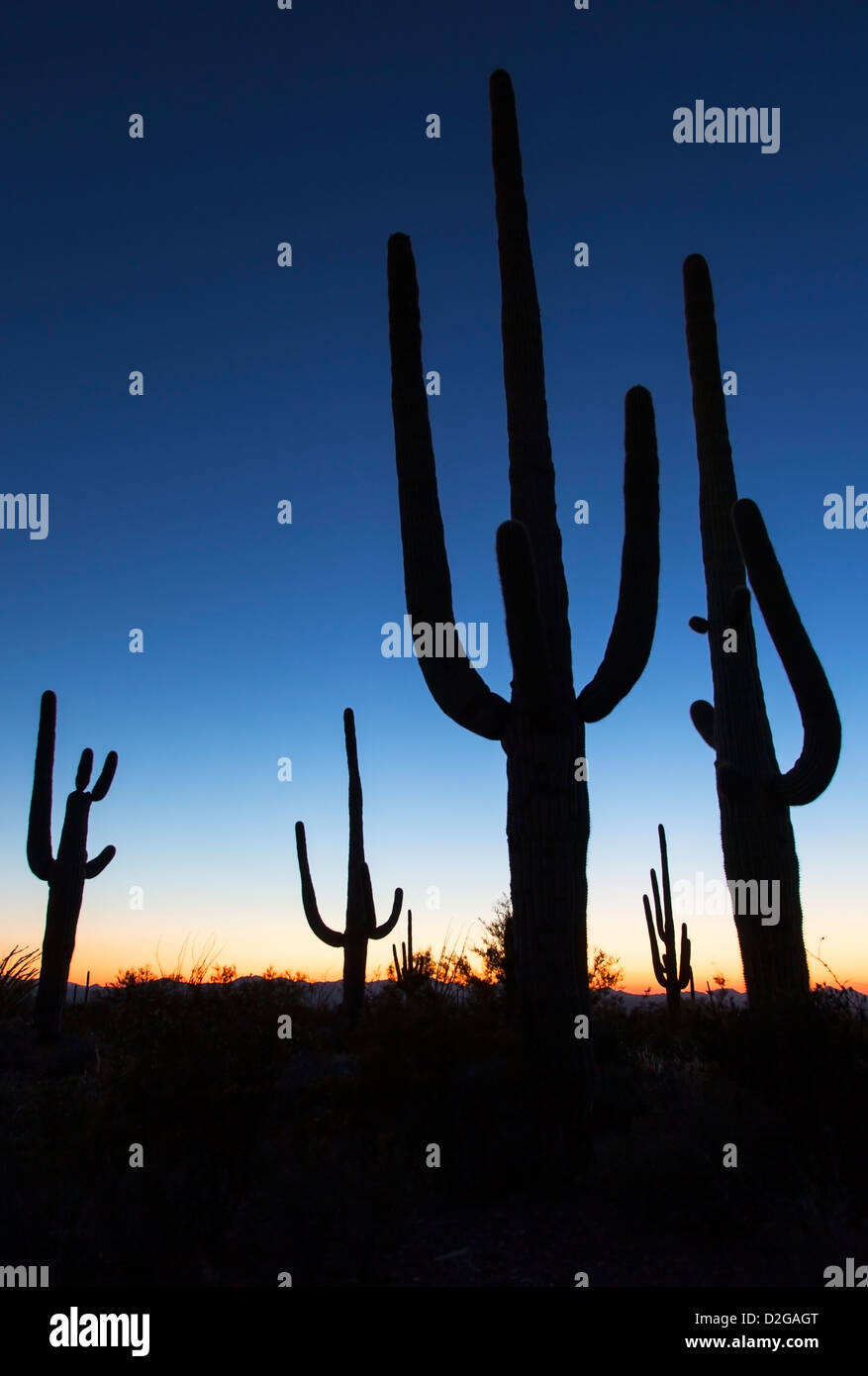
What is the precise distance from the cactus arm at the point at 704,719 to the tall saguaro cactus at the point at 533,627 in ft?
15.9

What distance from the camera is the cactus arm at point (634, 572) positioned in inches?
325

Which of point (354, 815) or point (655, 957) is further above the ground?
point (354, 815)

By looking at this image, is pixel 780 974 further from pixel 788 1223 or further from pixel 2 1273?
pixel 2 1273

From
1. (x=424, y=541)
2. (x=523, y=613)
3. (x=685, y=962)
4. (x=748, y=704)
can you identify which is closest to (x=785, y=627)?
(x=748, y=704)

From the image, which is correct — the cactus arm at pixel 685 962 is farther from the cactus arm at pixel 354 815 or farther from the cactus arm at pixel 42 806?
the cactus arm at pixel 42 806

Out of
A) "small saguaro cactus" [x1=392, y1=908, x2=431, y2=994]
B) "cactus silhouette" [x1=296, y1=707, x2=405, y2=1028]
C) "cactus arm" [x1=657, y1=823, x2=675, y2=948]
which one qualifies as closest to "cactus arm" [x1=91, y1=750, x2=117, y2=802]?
"cactus silhouette" [x1=296, y1=707, x2=405, y2=1028]

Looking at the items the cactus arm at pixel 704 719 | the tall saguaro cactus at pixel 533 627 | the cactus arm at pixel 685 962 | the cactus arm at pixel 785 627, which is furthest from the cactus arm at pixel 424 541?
the cactus arm at pixel 685 962

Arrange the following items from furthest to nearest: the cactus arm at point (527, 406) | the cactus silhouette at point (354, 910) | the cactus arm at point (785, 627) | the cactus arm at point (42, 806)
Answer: the cactus silhouette at point (354, 910) → the cactus arm at point (42, 806) → the cactus arm at point (785, 627) → the cactus arm at point (527, 406)

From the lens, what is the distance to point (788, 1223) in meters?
5.86

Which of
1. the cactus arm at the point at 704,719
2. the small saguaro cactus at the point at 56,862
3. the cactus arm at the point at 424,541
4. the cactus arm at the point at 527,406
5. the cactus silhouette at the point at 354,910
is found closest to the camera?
the cactus arm at the point at 424,541

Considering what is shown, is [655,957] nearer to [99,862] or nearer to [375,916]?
[375,916]

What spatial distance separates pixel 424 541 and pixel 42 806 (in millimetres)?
11235

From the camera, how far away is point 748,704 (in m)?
11.8
